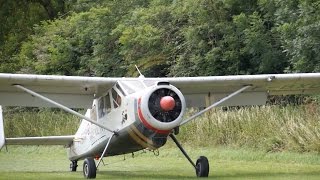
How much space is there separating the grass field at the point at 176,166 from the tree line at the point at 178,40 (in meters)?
5.34

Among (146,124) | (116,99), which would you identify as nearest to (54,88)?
(116,99)

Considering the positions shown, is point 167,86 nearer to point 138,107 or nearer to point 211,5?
point 138,107

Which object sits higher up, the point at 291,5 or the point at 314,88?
the point at 291,5

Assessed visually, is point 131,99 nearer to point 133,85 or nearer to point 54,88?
point 133,85

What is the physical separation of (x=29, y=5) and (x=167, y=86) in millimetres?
37382

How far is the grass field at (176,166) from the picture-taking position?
1458cm

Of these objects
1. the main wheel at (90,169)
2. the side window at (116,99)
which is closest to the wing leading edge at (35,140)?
the side window at (116,99)

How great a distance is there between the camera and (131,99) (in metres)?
13.5

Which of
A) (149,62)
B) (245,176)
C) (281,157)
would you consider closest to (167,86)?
(245,176)

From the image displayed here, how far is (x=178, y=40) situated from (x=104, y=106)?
15.6 meters

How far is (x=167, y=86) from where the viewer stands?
13023 millimetres

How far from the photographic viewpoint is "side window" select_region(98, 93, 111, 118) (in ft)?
49.1

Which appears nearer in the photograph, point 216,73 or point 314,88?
point 314,88

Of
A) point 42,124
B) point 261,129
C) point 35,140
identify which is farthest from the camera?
point 42,124
